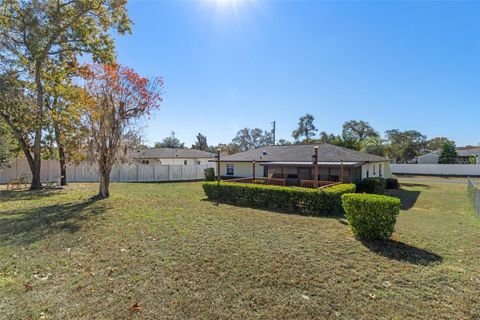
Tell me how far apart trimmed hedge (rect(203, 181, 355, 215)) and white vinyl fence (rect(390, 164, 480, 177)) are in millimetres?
30801

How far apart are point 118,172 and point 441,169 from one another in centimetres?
3893

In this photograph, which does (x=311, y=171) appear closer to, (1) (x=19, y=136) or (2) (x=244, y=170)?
(2) (x=244, y=170)

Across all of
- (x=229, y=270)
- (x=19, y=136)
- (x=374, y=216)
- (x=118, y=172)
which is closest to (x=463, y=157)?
(x=374, y=216)

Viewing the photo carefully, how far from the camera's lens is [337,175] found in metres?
15.2

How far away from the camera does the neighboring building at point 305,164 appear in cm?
1537

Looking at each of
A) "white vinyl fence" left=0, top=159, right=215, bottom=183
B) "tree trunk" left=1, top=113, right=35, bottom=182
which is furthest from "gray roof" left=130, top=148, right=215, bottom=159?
"tree trunk" left=1, top=113, right=35, bottom=182

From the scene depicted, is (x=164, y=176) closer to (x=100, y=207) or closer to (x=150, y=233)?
(x=100, y=207)

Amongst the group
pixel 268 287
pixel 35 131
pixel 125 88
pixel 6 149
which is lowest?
pixel 268 287

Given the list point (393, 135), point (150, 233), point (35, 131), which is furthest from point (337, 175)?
point (393, 135)

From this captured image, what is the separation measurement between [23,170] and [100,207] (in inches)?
621

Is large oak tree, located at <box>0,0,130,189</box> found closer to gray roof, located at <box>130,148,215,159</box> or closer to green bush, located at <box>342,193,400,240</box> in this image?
gray roof, located at <box>130,148,215,159</box>

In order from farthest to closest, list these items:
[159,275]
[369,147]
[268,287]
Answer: [369,147]
[159,275]
[268,287]

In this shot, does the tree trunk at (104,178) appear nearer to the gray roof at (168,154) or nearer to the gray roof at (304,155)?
the gray roof at (304,155)

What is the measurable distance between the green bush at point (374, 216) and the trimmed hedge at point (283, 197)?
128 inches
